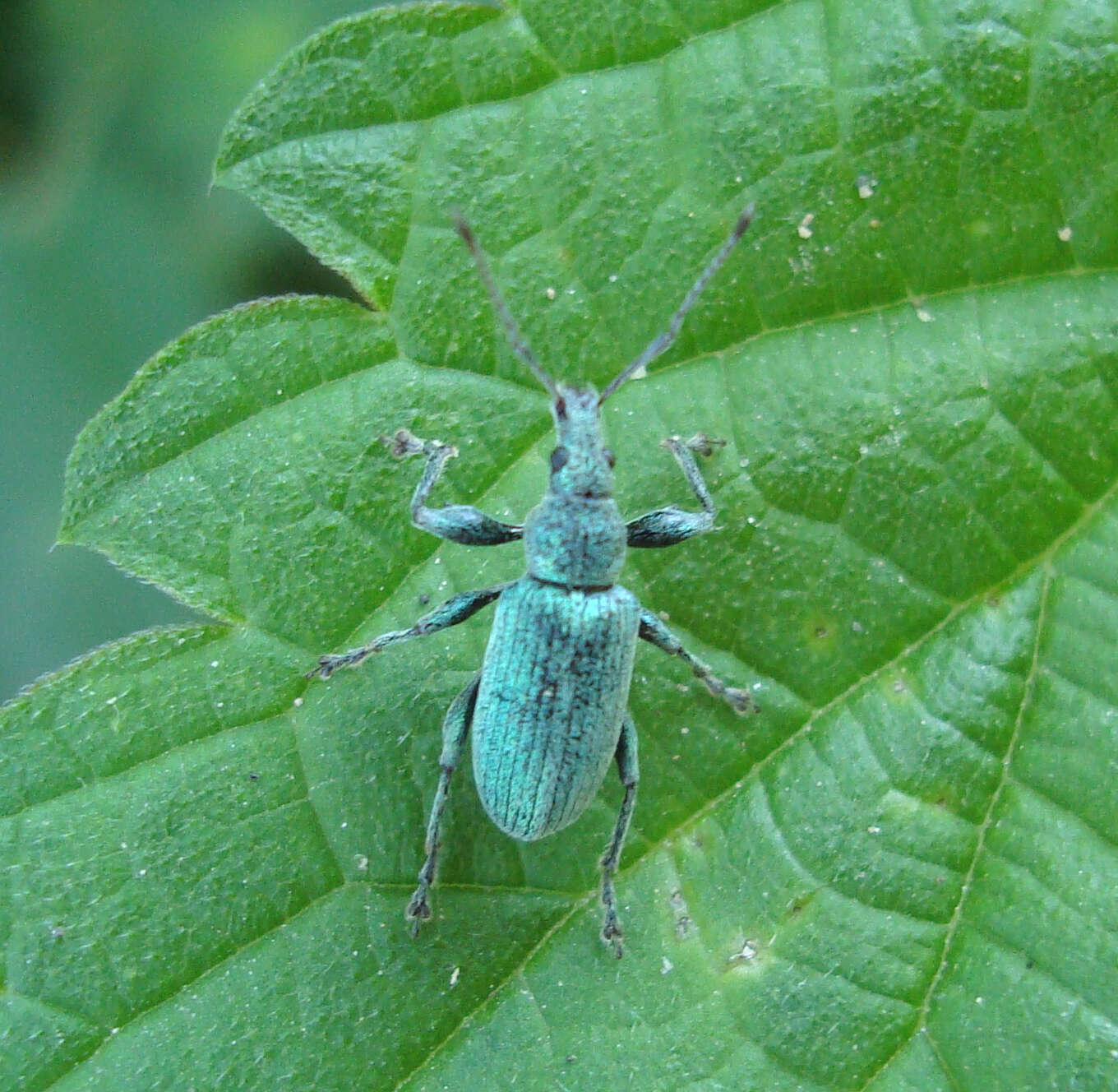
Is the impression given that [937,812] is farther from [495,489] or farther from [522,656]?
[495,489]

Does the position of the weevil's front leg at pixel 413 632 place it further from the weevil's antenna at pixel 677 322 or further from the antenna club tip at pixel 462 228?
the antenna club tip at pixel 462 228

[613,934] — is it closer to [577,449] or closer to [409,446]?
[577,449]

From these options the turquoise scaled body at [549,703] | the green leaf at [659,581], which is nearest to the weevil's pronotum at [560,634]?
the turquoise scaled body at [549,703]

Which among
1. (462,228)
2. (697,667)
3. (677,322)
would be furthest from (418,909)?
(462,228)

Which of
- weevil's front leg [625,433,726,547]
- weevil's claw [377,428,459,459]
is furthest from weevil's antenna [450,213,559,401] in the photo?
weevil's front leg [625,433,726,547]

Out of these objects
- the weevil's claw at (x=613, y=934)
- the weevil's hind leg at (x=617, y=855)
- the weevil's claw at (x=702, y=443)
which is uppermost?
the weevil's claw at (x=702, y=443)

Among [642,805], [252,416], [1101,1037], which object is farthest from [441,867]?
[1101,1037]
